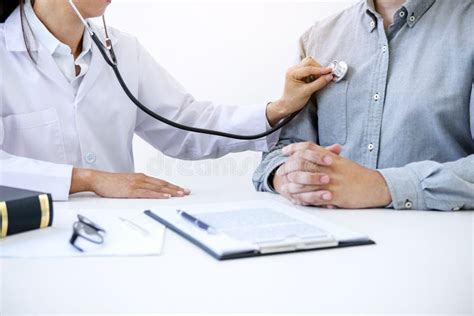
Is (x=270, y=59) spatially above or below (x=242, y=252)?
above

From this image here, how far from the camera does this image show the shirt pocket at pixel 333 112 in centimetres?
128

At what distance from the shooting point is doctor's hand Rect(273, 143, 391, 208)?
A: 101 cm

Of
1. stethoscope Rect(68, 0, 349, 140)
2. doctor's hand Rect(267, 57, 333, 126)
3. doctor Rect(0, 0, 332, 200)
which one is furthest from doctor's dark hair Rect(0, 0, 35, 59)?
doctor's hand Rect(267, 57, 333, 126)

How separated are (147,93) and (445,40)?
796 millimetres

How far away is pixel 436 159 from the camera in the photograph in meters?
1.21

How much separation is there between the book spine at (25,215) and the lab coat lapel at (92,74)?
0.60m

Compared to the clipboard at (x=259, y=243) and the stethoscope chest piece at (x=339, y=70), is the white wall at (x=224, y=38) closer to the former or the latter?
the stethoscope chest piece at (x=339, y=70)

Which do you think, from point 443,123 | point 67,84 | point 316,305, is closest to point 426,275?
point 316,305

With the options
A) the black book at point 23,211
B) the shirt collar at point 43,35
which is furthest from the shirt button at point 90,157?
the black book at point 23,211

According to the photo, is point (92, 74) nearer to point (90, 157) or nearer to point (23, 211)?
point (90, 157)

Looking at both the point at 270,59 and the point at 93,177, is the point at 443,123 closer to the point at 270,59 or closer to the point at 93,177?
the point at 93,177

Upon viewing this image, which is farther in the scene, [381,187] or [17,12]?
[17,12]

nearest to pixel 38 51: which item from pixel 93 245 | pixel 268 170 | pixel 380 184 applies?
pixel 268 170

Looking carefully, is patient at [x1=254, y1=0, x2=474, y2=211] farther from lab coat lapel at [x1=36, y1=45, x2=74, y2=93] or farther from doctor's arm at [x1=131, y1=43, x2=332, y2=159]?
lab coat lapel at [x1=36, y1=45, x2=74, y2=93]
